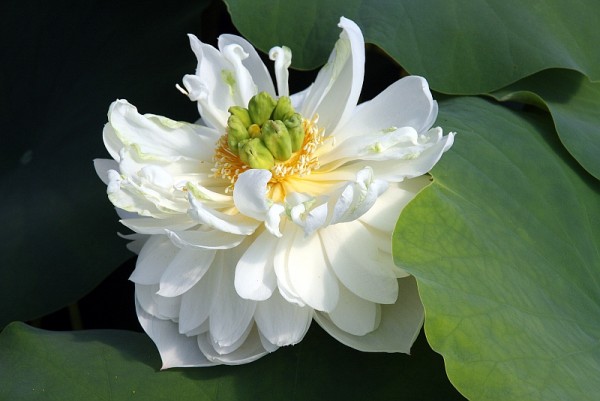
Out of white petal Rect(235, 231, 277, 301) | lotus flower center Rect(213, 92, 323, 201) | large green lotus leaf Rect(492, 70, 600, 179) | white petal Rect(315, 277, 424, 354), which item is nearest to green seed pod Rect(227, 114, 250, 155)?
lotus flower center Rect(213, 92, 323, 201)

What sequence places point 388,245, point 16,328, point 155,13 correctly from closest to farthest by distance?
point 388,245, point 16,328, point 155,13

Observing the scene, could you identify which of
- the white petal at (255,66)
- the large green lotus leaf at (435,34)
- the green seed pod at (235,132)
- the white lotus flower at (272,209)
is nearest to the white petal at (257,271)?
the white lotus flower at (272,209)

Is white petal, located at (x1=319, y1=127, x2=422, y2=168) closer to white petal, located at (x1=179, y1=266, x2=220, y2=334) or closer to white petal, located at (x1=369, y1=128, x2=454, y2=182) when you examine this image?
white petal, located at (x1=369, y1=128, x2=454, y2=182)

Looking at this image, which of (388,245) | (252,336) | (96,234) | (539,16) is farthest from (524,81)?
(96,234)

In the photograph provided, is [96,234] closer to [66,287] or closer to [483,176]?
[66,287]

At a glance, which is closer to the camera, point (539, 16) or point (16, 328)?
point (16, 328)

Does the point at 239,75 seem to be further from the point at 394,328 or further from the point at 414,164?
the point at 394,328

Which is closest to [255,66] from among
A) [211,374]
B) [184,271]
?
[184,271]
